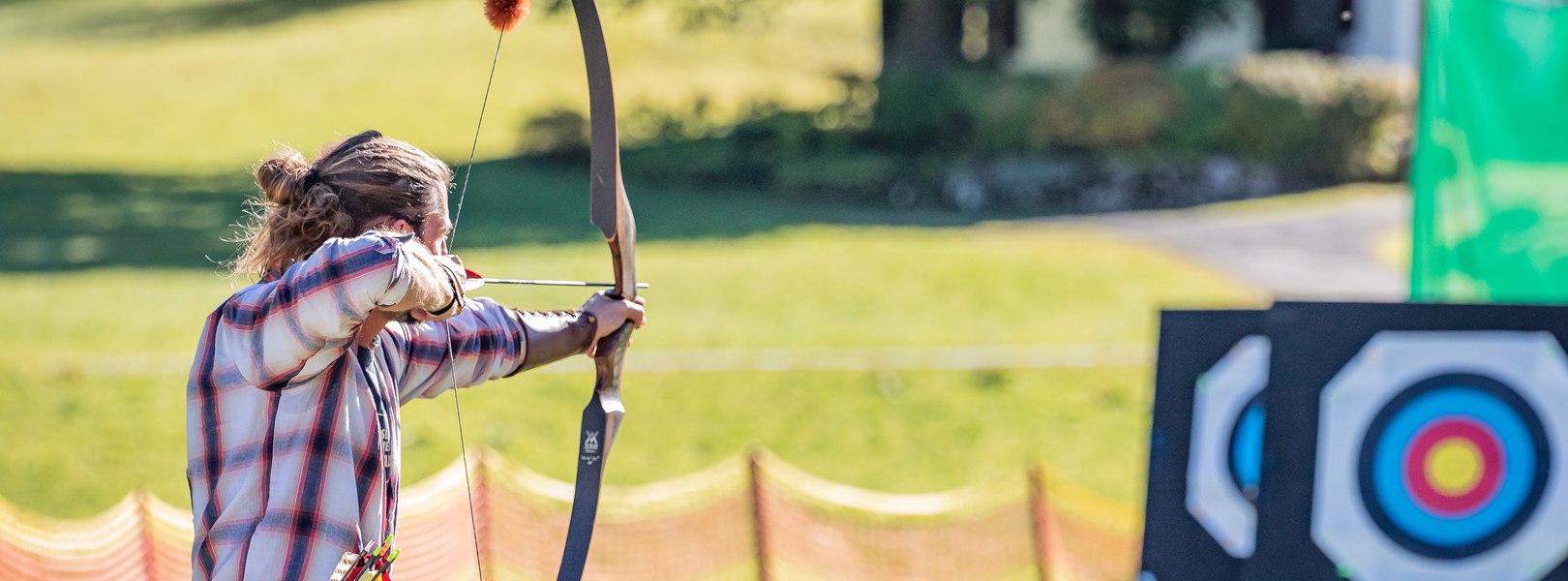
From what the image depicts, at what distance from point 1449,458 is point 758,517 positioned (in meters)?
1.98

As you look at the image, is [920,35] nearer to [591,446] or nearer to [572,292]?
[572,292]

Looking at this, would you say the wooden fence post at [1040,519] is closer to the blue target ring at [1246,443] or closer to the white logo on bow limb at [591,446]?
the blue target ring at [1246,443]

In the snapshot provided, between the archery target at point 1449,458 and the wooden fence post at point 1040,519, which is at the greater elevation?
the archery target at point 1449,458

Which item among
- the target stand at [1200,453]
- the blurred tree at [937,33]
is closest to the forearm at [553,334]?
the target stand at [1200,453]

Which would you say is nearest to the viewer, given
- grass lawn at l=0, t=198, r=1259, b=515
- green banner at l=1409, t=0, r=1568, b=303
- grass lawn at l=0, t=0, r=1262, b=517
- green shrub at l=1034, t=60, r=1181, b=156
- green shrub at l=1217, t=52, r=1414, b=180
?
green banner at l=1409, t=0, r=1568, b=303

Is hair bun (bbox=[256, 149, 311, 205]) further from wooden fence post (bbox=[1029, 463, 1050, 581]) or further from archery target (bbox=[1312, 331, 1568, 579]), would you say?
wooden fence post (bbox=[1029, 463, 1050, 581])

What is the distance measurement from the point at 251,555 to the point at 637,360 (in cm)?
653

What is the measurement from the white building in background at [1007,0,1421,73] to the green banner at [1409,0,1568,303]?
14.8 metres

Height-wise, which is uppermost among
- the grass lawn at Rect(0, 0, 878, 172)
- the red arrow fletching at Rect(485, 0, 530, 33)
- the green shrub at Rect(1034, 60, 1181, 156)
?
the red arrow fletching at Rect(485, 0, 530, 33)

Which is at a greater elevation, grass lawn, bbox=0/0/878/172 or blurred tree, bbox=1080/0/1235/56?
blurred tree, bbox=1080/0/1235/56

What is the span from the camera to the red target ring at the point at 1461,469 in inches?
145

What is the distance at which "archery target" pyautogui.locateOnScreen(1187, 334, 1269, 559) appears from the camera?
3820 mm

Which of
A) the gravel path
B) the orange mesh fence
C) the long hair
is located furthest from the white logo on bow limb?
the gravel path

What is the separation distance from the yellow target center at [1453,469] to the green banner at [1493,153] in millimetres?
1415
